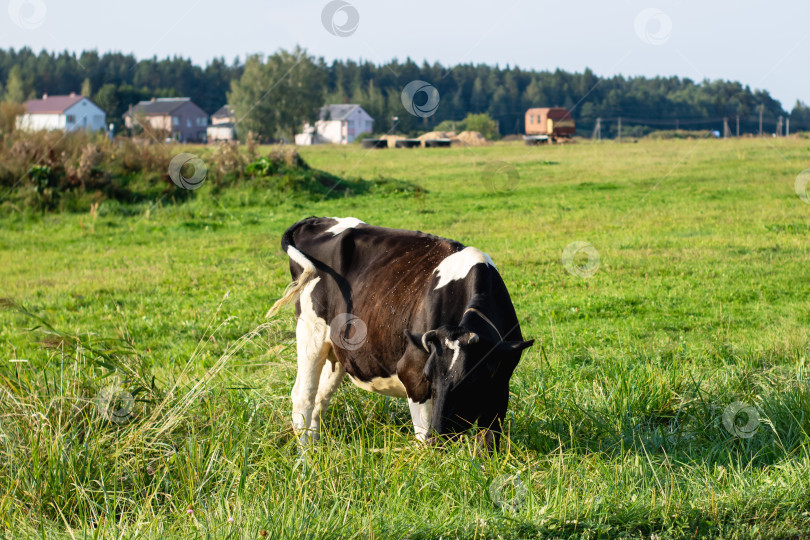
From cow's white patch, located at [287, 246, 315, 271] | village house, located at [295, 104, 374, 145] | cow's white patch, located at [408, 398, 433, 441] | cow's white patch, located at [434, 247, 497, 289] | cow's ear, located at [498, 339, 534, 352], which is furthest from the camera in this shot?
village house, located at [295, 104, 374, 145]

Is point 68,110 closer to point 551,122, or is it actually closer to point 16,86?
point 16,86

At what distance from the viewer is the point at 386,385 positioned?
16.4 ft

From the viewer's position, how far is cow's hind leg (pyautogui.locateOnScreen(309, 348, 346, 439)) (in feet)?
18.4

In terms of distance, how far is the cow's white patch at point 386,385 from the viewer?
4910mm

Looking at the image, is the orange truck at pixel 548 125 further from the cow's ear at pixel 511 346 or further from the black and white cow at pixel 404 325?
the cow's ear at pixel 511 346

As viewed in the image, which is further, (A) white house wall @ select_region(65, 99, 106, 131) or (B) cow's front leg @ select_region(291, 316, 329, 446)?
(A) white house wall @ select_region(65, 99, 106, 131)

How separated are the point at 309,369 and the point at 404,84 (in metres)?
64.5

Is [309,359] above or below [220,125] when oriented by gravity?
below

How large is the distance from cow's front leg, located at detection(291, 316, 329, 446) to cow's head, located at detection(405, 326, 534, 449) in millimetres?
1366

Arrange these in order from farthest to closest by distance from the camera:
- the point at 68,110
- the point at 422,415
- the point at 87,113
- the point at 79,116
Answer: the point at 87,113
the point at 79,116
the point at 68,110
the point at 422,415

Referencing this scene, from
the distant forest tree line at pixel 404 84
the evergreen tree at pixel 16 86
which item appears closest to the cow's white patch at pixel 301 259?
the distant forest tree line at pixel 404 84

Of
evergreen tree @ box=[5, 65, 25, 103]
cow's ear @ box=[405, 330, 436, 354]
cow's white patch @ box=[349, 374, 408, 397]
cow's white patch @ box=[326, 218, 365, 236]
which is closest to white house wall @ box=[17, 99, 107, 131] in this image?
evergreen tree @ box=[5, 65, 25, 103]

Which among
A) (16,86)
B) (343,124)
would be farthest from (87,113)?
(343,124)

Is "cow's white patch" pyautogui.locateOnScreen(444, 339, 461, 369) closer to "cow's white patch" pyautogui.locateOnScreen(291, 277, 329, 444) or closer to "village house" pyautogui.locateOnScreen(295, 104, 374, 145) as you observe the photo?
"cow's white patch" pyautogui.locateOnScreen(291, 277, 329, 444)
